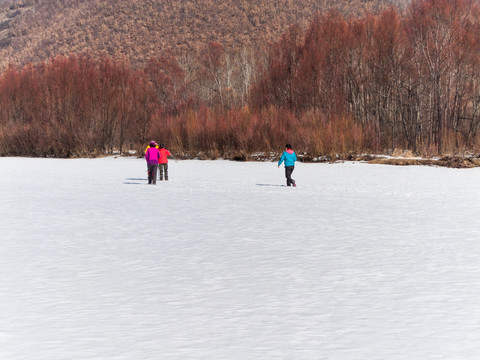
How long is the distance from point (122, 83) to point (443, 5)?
24.5m

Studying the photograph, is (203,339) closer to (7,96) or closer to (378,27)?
(378,27)

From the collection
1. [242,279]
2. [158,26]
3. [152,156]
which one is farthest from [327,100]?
[158,26]

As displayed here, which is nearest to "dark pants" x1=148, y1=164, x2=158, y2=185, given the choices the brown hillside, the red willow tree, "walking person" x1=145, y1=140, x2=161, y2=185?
"walking person" x1=145, y1=140, x2=161, y2=185

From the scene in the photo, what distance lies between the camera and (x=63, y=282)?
7152 millimetres

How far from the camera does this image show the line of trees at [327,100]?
32.6m

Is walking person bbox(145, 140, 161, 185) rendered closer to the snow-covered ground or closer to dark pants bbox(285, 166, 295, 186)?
dark pants bbox(285, 166, 295, 186)

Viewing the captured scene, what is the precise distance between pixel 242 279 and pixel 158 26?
4242 inches

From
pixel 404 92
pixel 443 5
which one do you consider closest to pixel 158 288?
pixel 443 5

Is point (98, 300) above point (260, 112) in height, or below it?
below

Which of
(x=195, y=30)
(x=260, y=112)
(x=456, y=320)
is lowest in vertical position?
(x=456, y=320)

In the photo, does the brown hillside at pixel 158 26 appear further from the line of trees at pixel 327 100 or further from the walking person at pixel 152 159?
the walking person at pixel 152 159

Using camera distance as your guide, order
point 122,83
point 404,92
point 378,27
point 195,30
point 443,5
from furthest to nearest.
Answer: point 195,30 → point 122,83 → point 404,92 → point 378,27 → point 443,5

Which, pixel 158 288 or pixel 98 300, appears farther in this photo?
pixel 158 288

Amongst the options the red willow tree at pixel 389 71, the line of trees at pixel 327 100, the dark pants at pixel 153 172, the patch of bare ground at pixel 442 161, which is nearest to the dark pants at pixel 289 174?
the dark pants at pixel 153 172
